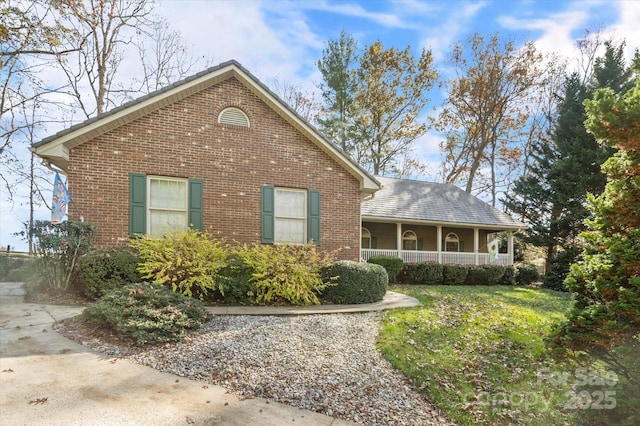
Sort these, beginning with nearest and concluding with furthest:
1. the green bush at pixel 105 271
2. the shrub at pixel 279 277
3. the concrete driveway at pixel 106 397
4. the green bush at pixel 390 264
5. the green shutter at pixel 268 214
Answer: the concrete driveway at pixel 106 397 < the green bush at pixel 105 271 < the shrub at pixel 279 277 < the green shutter at pixel 268 214 < the green bush at pixel 390 264

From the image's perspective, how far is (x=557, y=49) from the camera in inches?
1022

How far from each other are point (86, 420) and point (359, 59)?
2774 cm

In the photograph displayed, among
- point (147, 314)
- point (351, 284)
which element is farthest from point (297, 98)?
point (147, 314)

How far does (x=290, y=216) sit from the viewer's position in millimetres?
10992

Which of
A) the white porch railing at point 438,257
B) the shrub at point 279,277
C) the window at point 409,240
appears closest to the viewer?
the shrub at point 279,277

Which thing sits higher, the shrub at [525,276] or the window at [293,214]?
the window at [293,214]

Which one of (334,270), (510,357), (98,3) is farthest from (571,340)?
(98,3)

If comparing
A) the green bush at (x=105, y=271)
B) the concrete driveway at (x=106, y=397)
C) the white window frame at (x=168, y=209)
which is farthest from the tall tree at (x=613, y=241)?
the white window frame at (x=168, y=209)

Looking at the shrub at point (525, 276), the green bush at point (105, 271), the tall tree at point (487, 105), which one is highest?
the tall tree at point (487, 105)

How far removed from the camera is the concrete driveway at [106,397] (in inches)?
137

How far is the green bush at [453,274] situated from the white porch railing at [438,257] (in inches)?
34.3

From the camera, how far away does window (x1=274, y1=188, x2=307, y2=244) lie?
1089cm

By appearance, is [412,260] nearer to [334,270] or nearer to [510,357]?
[334,270]

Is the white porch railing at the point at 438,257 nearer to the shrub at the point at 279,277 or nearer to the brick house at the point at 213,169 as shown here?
the brick house at the point at 213,169
